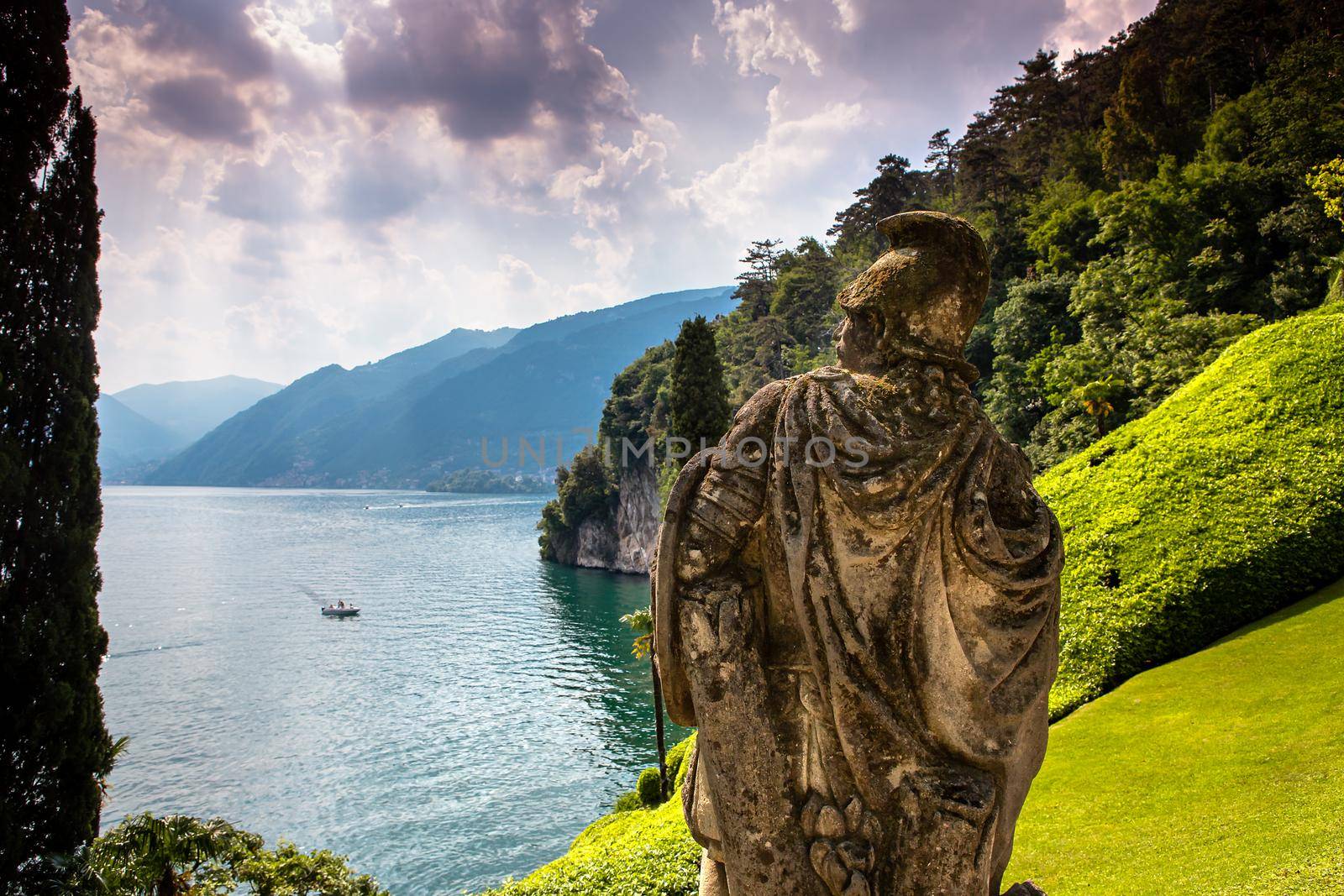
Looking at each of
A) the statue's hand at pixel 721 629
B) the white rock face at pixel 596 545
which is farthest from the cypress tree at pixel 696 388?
the white rock face at pixel 596 545

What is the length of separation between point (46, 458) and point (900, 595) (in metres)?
15.8

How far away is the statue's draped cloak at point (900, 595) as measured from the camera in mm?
2846

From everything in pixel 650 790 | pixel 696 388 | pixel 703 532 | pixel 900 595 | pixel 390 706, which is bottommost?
pixel 390 706

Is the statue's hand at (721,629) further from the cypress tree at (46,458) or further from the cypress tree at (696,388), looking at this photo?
the cypress tree at (696,388)

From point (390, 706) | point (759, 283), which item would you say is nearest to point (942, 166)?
point (759, 283)

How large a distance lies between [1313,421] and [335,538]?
99.8 m

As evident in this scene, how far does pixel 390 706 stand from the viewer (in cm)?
3497

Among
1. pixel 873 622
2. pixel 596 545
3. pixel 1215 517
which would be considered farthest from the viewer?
pixel 596 545

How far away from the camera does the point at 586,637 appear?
4541 cm

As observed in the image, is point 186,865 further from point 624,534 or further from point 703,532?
point 624,534

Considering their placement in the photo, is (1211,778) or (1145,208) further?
(1145,208)

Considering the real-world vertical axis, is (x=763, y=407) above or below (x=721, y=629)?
above

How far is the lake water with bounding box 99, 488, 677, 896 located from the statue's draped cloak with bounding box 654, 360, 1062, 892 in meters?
21.4

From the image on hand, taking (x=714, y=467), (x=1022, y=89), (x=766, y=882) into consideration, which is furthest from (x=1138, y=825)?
(x=1022, y=89)
